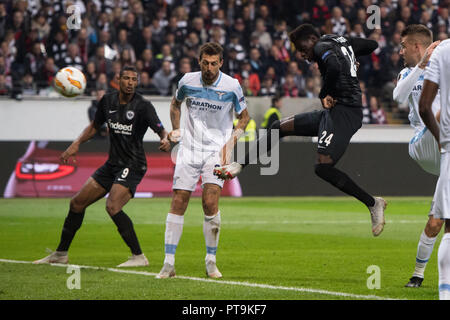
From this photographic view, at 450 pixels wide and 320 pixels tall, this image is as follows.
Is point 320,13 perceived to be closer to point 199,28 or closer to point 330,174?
point 199,28

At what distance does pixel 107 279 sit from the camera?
335 inches

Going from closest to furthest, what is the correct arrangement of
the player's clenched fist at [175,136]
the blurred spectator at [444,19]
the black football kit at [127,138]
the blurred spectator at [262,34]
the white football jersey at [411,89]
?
the white football jersey at [411,89] < the player's clenched fist at [175,136] < the black football kit at [127,138] < the blurred spectator at [262,34] < the blurred spectator at [444,19]

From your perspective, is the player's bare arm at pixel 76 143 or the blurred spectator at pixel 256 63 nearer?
the player's bare arm at pixel 76 143

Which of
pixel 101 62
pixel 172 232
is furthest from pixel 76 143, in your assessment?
pixel 101 62

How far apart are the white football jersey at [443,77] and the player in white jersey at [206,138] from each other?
3.24 m

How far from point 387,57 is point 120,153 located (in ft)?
53.9

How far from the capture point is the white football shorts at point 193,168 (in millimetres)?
8922

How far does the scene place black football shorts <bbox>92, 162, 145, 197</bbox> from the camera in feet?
32.9

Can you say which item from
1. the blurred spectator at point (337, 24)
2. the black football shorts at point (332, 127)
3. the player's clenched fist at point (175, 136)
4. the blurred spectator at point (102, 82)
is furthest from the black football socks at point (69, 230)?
the blurred spectator at point (337, 24)

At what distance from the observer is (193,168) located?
8.99m

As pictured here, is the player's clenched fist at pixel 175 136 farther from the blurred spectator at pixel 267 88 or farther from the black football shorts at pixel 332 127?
the blurred spectator at pixel 267 88

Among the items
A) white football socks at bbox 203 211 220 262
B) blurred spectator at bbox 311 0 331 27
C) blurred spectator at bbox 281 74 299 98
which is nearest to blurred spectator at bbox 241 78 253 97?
blurred spectator at bbox 281 74 299 98
